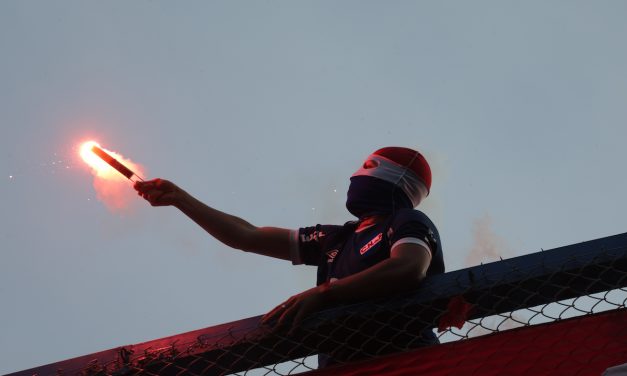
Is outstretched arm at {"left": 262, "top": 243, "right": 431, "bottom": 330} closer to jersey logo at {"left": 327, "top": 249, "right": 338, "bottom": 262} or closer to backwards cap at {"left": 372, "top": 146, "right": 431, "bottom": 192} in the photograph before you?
jersey logo at {"left": 327, "top": 249, "right": 338, "bottom": 262}

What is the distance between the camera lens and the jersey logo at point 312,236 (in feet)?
18.5

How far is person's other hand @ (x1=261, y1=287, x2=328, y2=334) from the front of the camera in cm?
397

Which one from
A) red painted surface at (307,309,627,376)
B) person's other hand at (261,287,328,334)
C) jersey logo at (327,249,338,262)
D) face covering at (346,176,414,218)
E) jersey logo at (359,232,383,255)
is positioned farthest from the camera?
face covering at (346,176,414,218)

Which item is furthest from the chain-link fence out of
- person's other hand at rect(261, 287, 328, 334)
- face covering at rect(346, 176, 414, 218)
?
face covering at rect(346, 176, 414, 218)

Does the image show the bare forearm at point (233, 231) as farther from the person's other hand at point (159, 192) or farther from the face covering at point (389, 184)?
the face covering at point (389, 184)

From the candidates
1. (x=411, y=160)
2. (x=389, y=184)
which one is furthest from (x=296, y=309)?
(x=411, y=160)

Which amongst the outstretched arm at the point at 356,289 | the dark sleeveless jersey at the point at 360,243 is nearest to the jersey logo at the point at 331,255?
the dark sleeveless jersey at the point at 360,243

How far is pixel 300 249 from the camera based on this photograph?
5.68m

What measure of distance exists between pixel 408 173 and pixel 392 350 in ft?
6.18

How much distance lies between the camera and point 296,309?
13.2 feet

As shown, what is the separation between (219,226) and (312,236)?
681mm

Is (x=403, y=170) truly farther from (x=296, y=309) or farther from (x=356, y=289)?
(x=296, y=309)

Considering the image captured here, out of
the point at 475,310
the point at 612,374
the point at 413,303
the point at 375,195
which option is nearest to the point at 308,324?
the point at 413,303

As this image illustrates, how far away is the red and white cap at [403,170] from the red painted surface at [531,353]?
1932 mm
